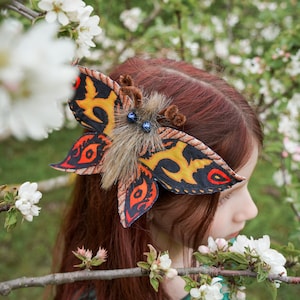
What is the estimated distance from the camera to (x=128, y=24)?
2.85 meters

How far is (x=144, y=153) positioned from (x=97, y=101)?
0.17 metres

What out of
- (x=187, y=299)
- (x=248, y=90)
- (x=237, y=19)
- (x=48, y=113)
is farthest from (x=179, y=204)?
(x=237, y=19)

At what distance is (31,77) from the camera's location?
41 centimetres

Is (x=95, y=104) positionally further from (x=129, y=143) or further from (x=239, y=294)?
(x=239, y=294)

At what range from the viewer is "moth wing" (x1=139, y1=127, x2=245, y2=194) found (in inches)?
46.0

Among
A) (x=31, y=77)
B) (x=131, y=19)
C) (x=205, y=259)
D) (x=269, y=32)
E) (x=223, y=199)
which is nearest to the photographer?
(x=31, y=77)

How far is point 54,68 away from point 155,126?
2.57 feet

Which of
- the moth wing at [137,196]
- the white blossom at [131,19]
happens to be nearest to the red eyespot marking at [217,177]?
the moth wing at [137,196]

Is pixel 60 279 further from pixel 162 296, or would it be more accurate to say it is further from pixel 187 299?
pixel 187 299

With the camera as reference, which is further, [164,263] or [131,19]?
[131,19]

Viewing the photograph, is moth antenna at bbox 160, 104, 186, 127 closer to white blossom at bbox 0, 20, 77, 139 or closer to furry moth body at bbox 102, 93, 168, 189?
furry moth body at bbox 102, 93, 168, 189

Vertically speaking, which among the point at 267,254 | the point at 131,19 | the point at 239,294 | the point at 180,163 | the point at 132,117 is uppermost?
the point at 131,19

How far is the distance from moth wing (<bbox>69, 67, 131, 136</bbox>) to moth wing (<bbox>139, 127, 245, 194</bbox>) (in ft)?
0.40

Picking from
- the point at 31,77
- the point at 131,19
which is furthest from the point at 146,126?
the point at 131,19
